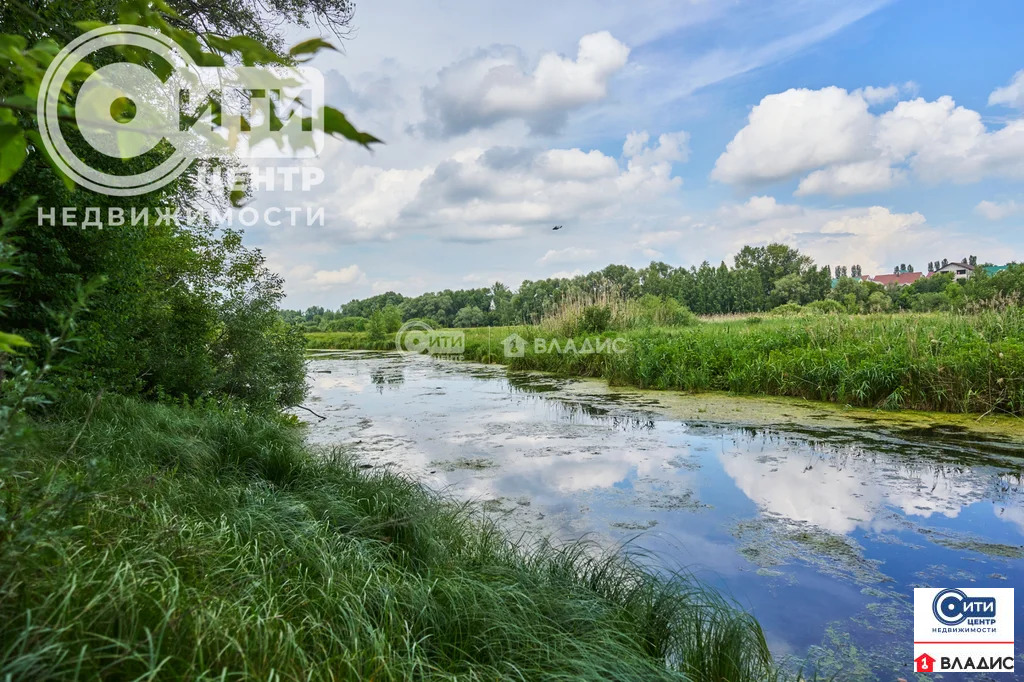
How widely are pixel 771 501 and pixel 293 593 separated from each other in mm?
3520

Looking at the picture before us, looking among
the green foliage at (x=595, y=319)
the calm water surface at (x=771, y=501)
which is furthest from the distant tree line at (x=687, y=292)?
the calm water surface at (x=771, y=501)

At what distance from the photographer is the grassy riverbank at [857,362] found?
6578mm

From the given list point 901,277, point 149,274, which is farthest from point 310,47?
point 901,277

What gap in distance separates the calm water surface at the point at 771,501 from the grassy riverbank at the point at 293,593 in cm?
61

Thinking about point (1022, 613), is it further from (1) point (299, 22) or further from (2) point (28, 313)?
(1) point (299, 22)

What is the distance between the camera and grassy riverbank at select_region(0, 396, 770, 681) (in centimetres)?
131

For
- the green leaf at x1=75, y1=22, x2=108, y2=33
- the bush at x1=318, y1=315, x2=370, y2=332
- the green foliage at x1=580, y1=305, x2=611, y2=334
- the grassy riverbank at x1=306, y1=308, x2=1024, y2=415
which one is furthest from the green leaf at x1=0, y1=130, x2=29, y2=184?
the bush at x1=318, y1=315, x2=370, y2=332

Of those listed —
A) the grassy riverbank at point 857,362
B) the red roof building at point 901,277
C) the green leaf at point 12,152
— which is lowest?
the grassy riverbank at point 857,362

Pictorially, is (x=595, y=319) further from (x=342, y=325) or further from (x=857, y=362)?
(x=342, y=325)

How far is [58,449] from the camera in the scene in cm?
294

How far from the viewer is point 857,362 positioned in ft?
25.2

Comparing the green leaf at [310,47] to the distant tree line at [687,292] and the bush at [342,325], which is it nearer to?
the distant tree line at [687,292]

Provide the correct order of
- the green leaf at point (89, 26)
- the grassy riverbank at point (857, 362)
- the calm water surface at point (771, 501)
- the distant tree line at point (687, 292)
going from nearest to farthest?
1. the green leaf at point (89, 26)
2. the calm water surface at point (771, 501)
3. the grassy riverbank at point (857, 362)
4. the distant tree line at point (687, 292)

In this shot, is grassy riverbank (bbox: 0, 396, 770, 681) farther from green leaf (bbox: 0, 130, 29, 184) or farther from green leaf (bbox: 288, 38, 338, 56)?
green leaf (bbox: 288, 38, 338, 56)
